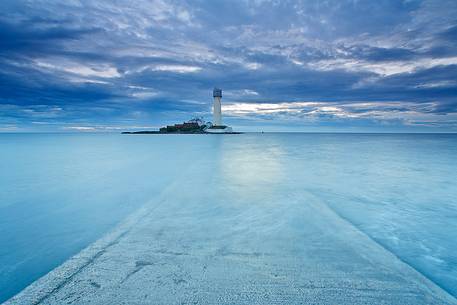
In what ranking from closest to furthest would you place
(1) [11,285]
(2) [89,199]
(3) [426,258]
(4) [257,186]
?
(1) [11,285] → (3) [426,258] → (2) [89,199] → (4) [257,186]

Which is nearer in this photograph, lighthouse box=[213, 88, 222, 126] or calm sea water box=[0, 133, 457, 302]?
calm sea water box=[0, 133, 457, 302]

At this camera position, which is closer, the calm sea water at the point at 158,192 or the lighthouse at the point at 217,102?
the calm sea water at the point at 158,192

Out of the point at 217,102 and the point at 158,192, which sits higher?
the point at 217,102

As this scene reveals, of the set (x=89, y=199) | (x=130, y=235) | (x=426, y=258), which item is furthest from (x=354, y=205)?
(x=89, y=199)

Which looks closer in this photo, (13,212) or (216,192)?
(13,212)

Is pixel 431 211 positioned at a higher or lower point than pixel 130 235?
lower

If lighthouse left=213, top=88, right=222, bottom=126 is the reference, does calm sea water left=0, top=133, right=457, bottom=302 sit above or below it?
below

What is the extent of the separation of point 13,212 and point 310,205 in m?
7.63

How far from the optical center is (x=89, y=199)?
26.1 ft

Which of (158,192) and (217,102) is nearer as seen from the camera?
(158,192)

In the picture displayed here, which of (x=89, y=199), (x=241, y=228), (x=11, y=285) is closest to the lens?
(x=11, y=285)

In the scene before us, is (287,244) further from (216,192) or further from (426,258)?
(216,192)

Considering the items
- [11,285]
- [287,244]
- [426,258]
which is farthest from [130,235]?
[426,258]

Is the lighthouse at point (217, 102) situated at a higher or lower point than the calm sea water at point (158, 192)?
higher
